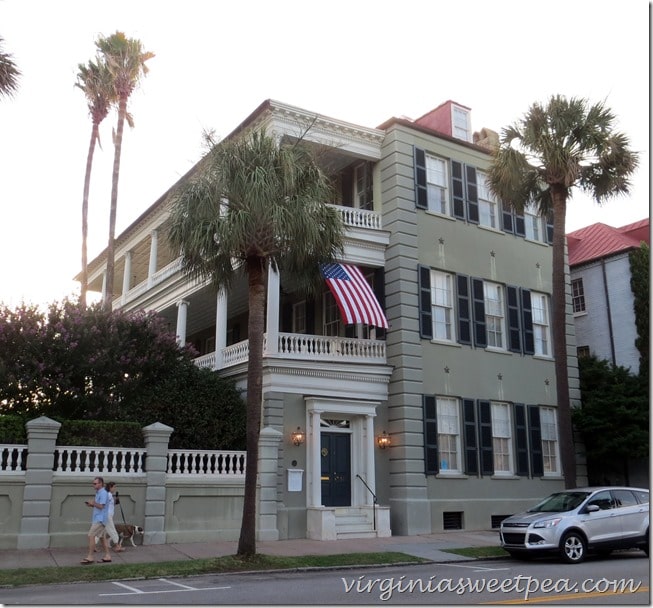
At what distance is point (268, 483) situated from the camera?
19.1 m

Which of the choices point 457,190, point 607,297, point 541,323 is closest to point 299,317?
point 457,190

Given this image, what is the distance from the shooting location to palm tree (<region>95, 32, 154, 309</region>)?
28.0m

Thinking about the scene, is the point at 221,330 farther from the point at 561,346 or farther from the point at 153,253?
the point at 561,346

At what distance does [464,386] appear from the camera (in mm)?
23594

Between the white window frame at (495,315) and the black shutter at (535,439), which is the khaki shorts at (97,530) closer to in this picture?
the white window frame at (495,315)

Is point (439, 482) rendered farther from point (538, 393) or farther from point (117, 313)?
point (117, 313)

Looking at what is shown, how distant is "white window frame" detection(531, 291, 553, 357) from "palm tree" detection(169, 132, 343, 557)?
12256mm

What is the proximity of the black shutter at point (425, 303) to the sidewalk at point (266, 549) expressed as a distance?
239 inches

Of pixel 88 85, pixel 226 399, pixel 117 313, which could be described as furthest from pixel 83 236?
pixel 226 399

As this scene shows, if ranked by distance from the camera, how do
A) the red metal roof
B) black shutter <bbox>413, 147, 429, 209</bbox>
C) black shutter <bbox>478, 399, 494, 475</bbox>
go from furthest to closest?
the red metal roof, black shutter <bbox>413, 147, 429, 209</bbox>, black shutter <bbox>478, 399, 494, 475</bbox>

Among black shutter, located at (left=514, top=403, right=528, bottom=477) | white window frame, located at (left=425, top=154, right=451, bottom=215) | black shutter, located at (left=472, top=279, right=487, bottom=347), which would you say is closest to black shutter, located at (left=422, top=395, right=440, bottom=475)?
black shutter, located at (left=472, top=279, right=487, bottom=347)

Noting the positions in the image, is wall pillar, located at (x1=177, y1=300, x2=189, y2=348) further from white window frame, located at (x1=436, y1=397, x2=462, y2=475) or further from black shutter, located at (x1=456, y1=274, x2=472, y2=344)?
black shutter, located at (x1=456, y1=274, x2=472, y2=344)

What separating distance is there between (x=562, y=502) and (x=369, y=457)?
6446 millimetres

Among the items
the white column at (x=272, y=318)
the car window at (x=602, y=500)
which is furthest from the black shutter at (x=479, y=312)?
the car window at (x=602, y=500)
